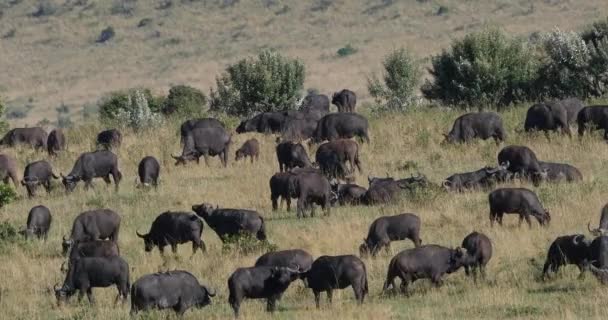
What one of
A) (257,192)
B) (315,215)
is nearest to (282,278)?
(315,215)

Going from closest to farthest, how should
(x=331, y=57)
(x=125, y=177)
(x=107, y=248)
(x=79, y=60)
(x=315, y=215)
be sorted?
(x=107, y=248) < (x=315, y=215) < (x=125, y=177) < (x=331, y=57) < (x=79, y=60)

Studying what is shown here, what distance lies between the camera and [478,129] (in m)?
31.1

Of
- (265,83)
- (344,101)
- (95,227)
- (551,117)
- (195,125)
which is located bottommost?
(95,227)

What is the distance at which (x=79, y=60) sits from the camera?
8825 cm

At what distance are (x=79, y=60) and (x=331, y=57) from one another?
1902cm

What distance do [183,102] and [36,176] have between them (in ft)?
65.2

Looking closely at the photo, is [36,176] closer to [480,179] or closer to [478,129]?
[480,179]

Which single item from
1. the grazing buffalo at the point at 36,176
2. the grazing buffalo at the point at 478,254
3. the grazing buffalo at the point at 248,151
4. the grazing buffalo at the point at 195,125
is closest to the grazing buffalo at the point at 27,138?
the grazing buffalo at the point at 195,125

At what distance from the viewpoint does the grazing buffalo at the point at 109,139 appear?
34.4 metres

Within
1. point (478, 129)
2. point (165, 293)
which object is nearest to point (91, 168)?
point (478, 129)

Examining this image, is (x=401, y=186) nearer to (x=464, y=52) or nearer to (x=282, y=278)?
(x=282, y=278)

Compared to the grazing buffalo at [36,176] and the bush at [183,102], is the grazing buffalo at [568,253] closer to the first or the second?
the grazing buffalo at [36,176]

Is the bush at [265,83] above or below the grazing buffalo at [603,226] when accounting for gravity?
above

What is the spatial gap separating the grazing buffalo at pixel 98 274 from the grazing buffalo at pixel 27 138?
18.6 metres
